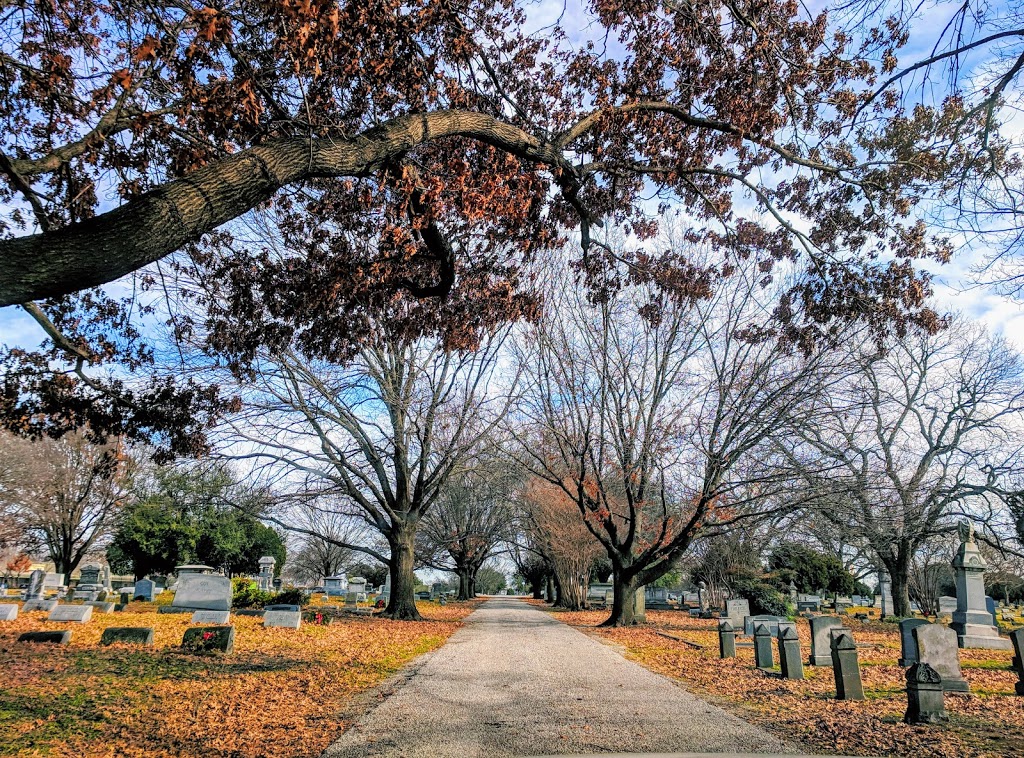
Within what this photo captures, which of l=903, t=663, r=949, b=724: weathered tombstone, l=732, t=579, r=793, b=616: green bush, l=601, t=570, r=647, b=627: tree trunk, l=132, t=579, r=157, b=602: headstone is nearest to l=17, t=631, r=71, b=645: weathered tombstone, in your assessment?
l=903, t=663, r=949, b=724: weathered tombstone

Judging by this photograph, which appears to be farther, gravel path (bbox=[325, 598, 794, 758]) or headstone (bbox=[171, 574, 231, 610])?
headstone (bbox=[171, 574, 231, 610])

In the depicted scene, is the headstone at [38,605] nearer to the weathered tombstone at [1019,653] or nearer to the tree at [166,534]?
the tree at [166,534]

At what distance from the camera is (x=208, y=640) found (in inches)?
411

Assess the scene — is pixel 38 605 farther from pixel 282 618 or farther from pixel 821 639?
pixel 821 639

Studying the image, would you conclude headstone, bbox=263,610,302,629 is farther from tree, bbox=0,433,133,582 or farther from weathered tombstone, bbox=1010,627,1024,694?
tree, bbox=0,433,133,582

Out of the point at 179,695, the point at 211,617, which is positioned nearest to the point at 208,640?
the point at 179,695

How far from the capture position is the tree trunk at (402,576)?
2189cm

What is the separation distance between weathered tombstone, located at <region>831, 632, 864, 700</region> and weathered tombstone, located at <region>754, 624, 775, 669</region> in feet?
9.12

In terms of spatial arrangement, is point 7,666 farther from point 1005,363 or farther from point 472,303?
point 1005,363

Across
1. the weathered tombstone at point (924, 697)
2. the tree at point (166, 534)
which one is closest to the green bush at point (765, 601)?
the weathered tombstone at point (924, 697)

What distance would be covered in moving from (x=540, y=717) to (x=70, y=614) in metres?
14.9

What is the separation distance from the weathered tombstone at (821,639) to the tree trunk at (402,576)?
13395 mm

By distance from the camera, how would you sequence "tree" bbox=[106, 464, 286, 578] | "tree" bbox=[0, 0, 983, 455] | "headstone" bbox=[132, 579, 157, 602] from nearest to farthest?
"tree" bbox=[0, 0, 983, 455] < "headstone" bbox=[132, 579, 157, 602] < "tree" bbox=[106, 464, 286, 578]

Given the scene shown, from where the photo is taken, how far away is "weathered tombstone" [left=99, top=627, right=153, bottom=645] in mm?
10938
